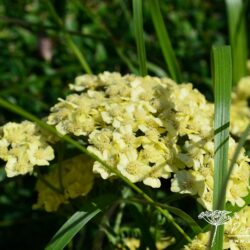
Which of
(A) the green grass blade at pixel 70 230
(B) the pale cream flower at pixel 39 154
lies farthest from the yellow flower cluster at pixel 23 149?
(A) the green grass blade at pixel 70 230

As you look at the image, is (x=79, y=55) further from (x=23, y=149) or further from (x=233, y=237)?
(x=233, y=237)

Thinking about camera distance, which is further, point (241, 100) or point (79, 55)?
point (241, 100)

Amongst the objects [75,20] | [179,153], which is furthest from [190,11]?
[179,153]

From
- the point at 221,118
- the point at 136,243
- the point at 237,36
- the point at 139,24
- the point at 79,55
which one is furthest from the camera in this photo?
the point at 237,36

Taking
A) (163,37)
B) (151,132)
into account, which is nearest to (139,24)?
(163,37)

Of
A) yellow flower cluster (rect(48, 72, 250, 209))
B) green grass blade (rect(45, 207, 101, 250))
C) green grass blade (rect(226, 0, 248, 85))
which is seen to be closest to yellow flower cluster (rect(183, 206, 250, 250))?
yellow flower cluster (rect(48, 72, 250, 209))

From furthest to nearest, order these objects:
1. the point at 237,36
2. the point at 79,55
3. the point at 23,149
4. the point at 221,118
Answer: the point at 237,36 → the point at 79,55 → the point at 23,149 → the point at 221,118
